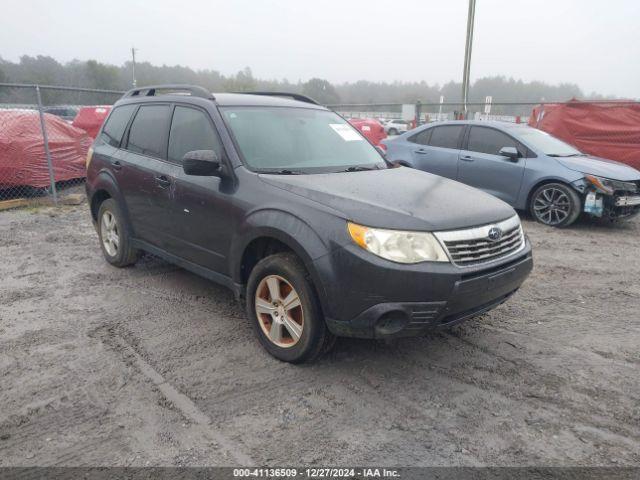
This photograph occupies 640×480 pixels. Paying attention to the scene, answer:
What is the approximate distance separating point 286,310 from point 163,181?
5.61 ft

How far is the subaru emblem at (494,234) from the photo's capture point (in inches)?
122

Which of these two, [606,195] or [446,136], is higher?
[446,136]

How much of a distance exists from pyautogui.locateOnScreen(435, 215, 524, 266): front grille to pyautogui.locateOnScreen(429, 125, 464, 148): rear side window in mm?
5356

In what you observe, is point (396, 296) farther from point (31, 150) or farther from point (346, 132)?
point (31, 150)

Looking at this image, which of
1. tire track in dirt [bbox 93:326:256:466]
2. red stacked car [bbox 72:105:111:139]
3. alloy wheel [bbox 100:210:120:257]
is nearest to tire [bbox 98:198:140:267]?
alloy wheel [bbox 100:210:120:257]

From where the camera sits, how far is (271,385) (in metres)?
3.10

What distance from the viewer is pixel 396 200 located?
3148 millimetres

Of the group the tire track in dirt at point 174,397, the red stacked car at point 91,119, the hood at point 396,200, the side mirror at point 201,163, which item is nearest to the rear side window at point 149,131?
the side mirror at point 201,163

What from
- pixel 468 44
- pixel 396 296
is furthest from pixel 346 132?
pixel 468 44

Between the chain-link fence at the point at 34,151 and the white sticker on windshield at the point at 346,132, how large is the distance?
5.98m

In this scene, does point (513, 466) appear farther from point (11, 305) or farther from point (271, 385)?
point (11, 305)

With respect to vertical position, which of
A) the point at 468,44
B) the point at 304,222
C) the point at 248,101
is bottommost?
the point at 304,222

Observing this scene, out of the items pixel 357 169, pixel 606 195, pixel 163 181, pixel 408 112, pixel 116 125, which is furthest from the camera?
pixel 408 112

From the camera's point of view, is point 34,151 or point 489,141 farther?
point 34,151
